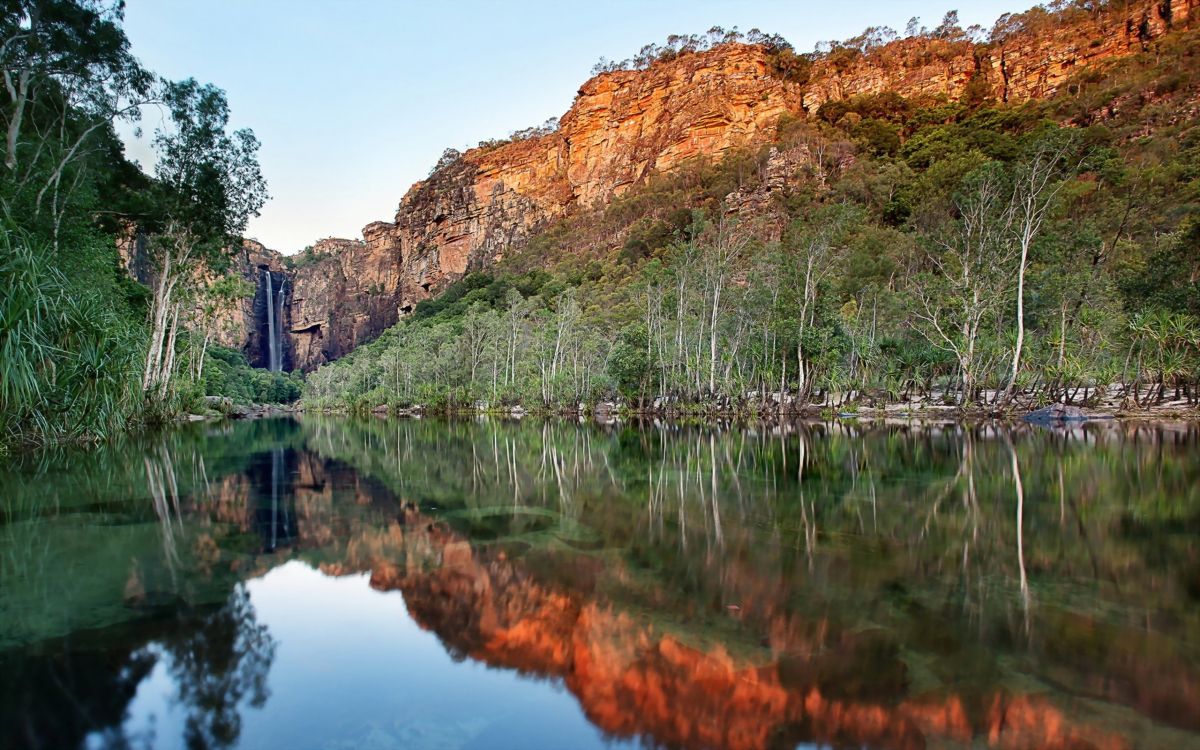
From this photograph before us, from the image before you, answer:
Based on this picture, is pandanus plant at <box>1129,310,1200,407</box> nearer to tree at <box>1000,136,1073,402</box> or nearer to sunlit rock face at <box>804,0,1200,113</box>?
tree at <box>1000,136,1073,402</box>

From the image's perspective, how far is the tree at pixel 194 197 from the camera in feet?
82.4

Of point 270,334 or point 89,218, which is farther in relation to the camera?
point 270,334

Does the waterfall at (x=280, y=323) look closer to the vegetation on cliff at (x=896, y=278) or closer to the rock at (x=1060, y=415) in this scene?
the vegetation on cliff at (x=896, y=278)

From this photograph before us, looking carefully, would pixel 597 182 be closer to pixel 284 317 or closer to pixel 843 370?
pixel 843 370

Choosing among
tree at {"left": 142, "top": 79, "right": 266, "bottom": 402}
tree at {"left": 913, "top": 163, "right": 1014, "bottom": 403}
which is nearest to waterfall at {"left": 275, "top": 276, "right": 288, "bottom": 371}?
tree at {"left": 142, "top": 79, "right": 266, "bottom": 402}

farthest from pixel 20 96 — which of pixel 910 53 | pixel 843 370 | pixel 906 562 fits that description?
pixel 910 53

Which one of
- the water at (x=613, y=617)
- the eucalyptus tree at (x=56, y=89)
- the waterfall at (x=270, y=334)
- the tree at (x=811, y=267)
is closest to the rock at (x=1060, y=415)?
the tree at (x=811, y=267)

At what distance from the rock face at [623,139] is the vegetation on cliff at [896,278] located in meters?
7.00

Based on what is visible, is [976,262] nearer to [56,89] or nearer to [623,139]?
[56,89]

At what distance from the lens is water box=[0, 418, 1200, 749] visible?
10.3 feet

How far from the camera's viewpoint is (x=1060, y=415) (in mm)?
22875

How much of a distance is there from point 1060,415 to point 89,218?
36.4 m

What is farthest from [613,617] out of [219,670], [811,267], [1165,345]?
[1165,345]

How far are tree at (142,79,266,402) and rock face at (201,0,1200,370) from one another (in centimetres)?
4377
